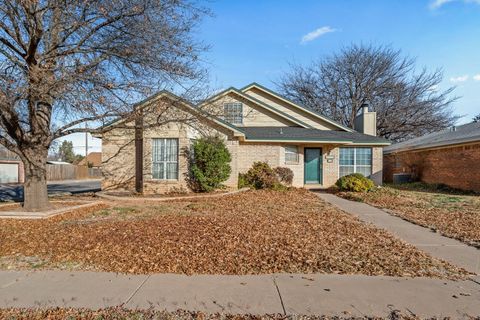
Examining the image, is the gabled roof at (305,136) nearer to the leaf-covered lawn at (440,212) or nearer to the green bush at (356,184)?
the green bush at (356,184)

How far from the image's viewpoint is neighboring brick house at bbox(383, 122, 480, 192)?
14852mm

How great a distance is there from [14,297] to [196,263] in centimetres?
232

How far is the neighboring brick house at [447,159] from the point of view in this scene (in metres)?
14.9

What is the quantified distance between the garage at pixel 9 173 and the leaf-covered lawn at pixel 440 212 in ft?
106

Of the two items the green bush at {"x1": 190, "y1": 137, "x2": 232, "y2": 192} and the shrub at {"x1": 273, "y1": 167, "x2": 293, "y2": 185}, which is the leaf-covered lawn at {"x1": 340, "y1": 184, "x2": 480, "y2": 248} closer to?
the shrub at {"x1": 273, "y1": 167, "x2": 293, "y2": 185}

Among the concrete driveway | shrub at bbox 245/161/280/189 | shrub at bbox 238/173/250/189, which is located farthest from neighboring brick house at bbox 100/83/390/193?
the concrete driveway

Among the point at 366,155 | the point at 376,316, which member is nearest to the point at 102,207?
the point at 376,316

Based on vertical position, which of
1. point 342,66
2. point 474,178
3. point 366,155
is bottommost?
point 474,178

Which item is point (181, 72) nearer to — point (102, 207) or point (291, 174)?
point (102, 207)

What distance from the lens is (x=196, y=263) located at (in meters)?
4.71

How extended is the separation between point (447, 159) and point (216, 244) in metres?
16.5

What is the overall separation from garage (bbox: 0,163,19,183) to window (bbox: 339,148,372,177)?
31735mm

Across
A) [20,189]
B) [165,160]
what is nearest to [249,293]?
[165,160]

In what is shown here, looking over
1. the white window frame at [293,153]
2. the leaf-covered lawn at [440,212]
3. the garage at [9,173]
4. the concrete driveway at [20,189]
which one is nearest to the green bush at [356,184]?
the leaf-covered lawn at [440,212]
